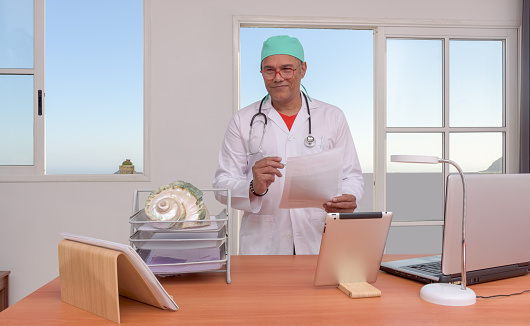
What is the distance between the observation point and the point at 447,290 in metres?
1.15

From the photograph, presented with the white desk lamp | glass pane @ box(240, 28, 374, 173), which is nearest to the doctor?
the white desk lamp

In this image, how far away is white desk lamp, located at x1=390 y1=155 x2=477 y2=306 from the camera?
43.8 inches

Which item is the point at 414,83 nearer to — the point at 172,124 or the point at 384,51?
the point at 384,51

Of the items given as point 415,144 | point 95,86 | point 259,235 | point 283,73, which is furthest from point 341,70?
point 259,235

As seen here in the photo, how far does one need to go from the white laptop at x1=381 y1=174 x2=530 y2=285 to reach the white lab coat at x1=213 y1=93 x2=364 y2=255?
72cm

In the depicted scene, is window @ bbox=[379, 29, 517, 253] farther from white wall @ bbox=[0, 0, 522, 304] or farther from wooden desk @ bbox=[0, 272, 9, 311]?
wooden desk @ bbox=[0, 272, 9, 311]

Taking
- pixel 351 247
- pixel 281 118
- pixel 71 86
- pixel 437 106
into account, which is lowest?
pixel 351 247

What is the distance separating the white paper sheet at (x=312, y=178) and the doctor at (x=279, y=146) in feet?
0.96

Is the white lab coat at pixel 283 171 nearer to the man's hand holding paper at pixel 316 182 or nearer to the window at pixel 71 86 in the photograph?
the man's hand holding paper at pixel 316 182

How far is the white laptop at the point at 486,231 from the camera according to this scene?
118 cm

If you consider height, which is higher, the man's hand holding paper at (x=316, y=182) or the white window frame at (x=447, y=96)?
the white window frame at (x=447, y=96)

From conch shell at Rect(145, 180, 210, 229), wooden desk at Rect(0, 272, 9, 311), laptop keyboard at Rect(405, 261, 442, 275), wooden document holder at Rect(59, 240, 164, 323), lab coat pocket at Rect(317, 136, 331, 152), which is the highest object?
lab coat pocket at Rect(317, 136, 331, 152)

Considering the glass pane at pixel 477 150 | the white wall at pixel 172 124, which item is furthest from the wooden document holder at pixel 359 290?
the glass pane at pixel 477 150

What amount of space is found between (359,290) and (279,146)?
109 centimetres
